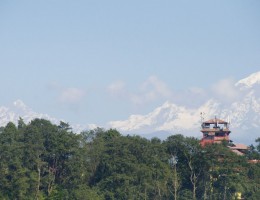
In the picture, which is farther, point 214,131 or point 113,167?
point 214,131

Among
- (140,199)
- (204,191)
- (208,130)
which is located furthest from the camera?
(208,130)

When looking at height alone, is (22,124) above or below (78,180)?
above

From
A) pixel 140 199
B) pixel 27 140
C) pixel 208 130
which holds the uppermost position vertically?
pixel 208 130

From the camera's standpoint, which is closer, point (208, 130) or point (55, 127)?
point (55, 127)

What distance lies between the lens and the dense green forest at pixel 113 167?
6806cm

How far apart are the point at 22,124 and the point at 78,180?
34.9 feet

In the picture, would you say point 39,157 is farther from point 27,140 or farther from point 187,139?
point 187,139

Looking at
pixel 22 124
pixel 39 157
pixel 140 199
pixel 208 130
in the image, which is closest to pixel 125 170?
pixel 140 199

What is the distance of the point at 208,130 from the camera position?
104000 millimetres

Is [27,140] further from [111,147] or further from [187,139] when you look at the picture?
[187,139]

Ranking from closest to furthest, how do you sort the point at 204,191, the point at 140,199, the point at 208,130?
the point at 140,199 < the point at 204,191 < the point at 208,130

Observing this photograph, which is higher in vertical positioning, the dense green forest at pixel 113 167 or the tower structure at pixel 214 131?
the tower structure at pixel 214 131

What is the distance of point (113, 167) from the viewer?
230 ft

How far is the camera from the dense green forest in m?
68.1
